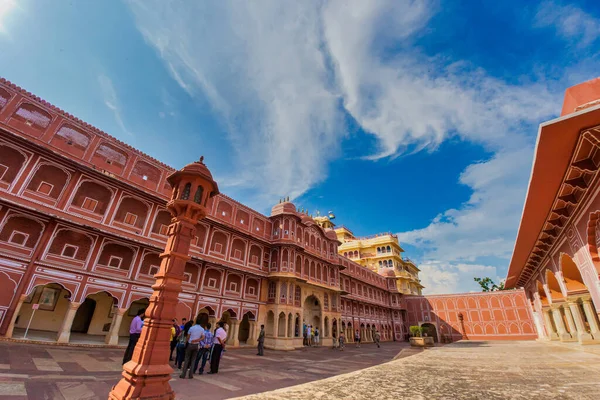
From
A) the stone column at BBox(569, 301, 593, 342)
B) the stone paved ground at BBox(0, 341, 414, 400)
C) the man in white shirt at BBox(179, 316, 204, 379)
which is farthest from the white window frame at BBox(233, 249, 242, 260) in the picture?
the stone column at BBox(569, 301, 593, 342)

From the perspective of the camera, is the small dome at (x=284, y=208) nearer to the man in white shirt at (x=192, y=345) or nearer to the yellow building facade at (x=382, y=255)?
the man in white shirt at (x=192, y=345)

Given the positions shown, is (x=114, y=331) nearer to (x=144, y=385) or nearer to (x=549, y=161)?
(x=144, y=385)

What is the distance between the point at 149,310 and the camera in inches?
183

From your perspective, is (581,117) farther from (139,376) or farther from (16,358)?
(16,358)

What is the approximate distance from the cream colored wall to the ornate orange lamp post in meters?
14.8

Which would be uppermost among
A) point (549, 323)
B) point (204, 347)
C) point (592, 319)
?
point (549, 323)

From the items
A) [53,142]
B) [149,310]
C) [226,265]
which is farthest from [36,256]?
[149,310]

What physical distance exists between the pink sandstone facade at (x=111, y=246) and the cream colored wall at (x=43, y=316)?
0.18 ft

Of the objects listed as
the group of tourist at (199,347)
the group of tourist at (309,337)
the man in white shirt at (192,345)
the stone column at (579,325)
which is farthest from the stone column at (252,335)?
the stone column at (579,325)

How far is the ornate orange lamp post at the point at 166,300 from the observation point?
13.2 feet

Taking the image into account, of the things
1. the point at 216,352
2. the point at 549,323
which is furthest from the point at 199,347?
the point at 549,323

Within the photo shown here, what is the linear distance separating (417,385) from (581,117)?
7051 mm

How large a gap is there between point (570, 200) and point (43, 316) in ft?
86.8

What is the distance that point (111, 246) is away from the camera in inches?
574
